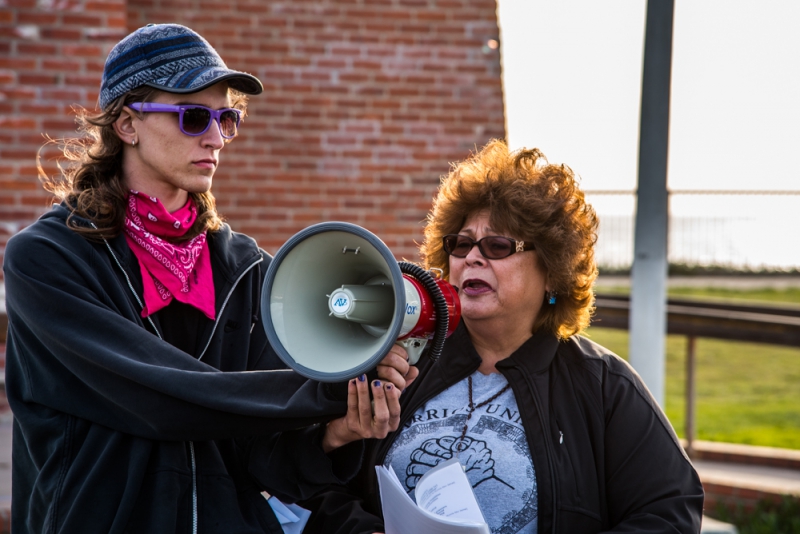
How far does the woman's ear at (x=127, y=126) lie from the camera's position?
2324 mm

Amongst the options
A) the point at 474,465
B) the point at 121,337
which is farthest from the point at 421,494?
the point at 121,337

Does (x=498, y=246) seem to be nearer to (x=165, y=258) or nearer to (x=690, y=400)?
(x=165, y=258)

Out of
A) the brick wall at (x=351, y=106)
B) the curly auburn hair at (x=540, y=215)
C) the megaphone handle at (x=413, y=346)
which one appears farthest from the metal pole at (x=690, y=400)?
the megaphone handle at (x=413, y=346)

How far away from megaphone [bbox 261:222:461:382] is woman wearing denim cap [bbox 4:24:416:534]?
11cm

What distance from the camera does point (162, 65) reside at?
226 centimetres

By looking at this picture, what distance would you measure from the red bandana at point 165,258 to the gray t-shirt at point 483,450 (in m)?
0.75

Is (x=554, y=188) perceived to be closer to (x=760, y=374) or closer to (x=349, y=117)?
(x=349, y=117)

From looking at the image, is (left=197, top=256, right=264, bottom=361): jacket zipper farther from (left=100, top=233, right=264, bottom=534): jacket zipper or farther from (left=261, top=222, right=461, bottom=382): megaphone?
(left=261, top=222, right=461, bottom=382): megaphone

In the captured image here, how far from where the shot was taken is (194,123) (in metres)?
2.30

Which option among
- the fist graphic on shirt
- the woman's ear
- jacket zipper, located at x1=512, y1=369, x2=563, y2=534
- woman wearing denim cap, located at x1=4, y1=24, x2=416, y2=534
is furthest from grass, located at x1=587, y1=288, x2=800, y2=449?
the woman's ear

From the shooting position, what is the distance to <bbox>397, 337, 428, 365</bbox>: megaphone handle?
2033mm

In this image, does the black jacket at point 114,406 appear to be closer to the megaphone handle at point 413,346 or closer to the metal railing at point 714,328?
the megaphone handle at point 413,346

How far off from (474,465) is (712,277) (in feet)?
59.4

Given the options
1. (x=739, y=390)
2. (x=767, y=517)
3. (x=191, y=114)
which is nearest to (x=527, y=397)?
(x=191, y=114)
